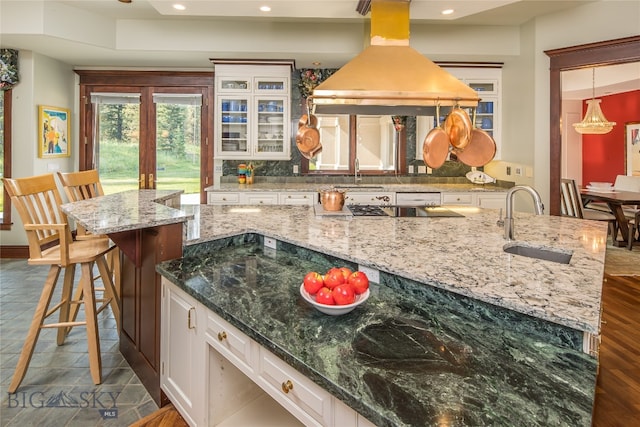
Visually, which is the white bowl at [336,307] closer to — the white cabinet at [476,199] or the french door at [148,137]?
the white cabinet at [476,199]

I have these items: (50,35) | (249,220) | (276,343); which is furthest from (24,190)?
(50,35)

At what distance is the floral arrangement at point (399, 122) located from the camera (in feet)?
17.6

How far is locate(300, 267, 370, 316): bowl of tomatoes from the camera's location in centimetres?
142

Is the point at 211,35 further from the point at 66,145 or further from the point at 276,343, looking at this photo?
the point at 276,343

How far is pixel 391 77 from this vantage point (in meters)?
2.75

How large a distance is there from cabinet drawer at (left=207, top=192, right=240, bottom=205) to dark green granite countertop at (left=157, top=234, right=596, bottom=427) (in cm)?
282

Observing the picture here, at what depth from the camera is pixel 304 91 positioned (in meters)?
5.31

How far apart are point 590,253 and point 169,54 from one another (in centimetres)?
479

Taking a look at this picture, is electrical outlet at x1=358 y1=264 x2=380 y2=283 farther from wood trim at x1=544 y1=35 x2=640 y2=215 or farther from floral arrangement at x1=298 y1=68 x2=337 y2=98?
floral arrangement at x1=298 y1=68 x2=337 y2=98

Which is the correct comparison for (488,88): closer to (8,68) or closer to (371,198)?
(371,198)

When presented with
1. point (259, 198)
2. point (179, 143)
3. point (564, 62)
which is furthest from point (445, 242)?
point (179, 143)

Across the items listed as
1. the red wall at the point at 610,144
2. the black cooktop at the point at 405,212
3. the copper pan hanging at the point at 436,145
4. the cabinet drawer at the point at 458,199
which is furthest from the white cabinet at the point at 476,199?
the red wall at the point at 610,144

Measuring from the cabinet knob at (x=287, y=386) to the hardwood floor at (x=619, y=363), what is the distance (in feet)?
5.46

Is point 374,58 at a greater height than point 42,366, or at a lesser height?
greater
